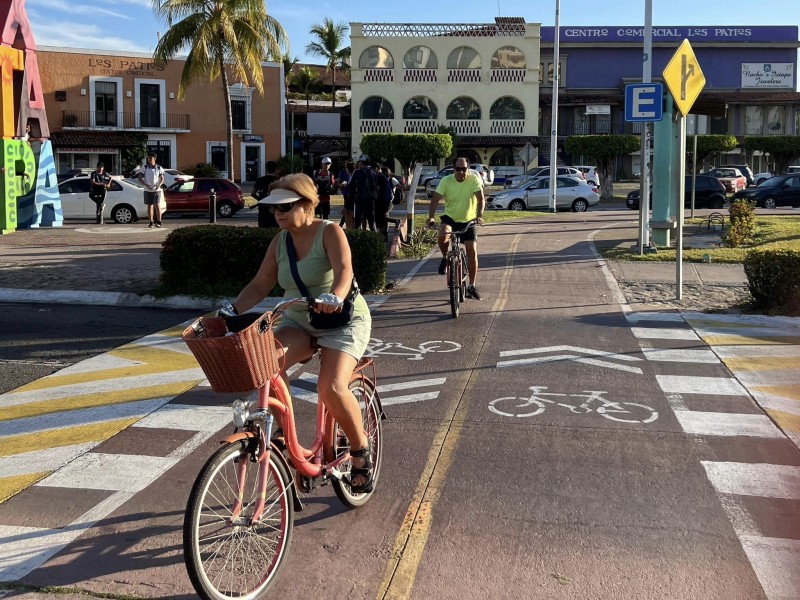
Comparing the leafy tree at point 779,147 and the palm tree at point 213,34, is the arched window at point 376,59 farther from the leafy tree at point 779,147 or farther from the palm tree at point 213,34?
the leafy tree at point 779,147

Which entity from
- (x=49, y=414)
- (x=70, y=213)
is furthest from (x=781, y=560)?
(x=70, y=213)

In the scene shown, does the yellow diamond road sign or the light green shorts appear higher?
the yellow diamond road sign

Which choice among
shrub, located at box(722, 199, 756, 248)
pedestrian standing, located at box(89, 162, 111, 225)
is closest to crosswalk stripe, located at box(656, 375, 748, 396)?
shrub, located at box(722, 199, 756, 248)

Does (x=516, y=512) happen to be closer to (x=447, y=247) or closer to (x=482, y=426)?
(x=482, y=426)

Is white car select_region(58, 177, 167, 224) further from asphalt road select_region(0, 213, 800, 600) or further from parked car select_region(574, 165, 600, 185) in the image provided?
asphalt road select_region(0, 213, 800, 600)

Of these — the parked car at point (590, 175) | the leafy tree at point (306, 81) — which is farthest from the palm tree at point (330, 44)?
the parked car at point (590, 175)

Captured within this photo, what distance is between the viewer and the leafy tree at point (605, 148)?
39938 mm

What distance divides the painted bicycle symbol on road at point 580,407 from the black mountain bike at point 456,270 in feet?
10.7

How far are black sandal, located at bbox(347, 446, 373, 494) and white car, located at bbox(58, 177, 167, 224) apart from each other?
2368cm

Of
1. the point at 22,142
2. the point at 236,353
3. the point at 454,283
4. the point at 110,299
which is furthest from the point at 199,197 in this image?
the point at 236,353

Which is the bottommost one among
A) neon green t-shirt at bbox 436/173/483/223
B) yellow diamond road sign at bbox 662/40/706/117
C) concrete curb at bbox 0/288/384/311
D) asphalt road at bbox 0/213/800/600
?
asphalt road at bbox 0/213/800/600

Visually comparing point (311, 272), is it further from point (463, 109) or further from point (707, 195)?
point (463, 109)

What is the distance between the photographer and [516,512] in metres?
4.98

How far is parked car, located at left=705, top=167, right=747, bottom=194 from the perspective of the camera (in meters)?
40.1
